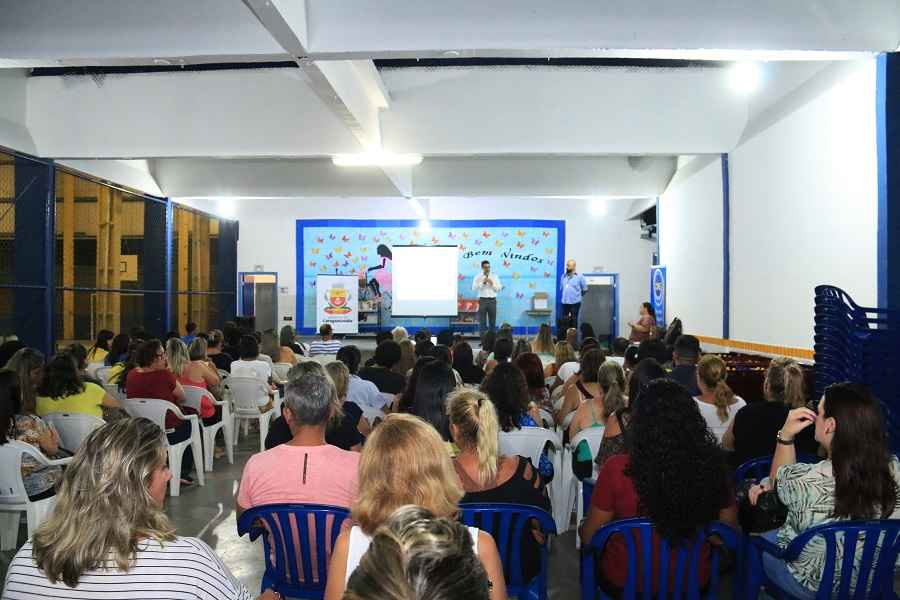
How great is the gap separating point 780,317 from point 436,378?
454 cm

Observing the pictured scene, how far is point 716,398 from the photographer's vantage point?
3.97 metres

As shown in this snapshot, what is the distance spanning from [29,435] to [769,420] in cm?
353

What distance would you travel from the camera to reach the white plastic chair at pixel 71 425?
3.91 meters

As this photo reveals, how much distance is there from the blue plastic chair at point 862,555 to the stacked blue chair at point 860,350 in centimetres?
206

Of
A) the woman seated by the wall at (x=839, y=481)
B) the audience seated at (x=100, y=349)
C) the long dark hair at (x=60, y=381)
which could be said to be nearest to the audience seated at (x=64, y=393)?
the long dark hair at (x=60, y=381)

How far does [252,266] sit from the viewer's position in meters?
14.5

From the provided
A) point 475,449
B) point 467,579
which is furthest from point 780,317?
point 467,579

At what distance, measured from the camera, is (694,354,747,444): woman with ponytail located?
394 cm

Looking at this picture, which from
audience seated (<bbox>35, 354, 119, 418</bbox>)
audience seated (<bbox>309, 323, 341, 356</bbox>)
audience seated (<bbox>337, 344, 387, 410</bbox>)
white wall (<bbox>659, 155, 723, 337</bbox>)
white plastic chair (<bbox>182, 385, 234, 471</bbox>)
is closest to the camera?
audience seated (<bbox>35, 354, 119, 418</bbox>)

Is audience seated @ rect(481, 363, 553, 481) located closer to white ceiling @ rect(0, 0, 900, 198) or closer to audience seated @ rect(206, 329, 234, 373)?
white ceiling @ rect(0, 0, 900, 198)

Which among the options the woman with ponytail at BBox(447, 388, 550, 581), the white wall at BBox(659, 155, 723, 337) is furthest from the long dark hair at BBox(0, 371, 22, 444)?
the white wall at BBox(659, 155, 723, 337)

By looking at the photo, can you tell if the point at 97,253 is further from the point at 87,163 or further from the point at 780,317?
the point at 780,317

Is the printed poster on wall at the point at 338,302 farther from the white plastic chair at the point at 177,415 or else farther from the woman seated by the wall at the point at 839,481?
the woman seated by the wall at the point at 839,481

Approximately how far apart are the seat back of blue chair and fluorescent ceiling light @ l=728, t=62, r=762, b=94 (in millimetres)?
5572
